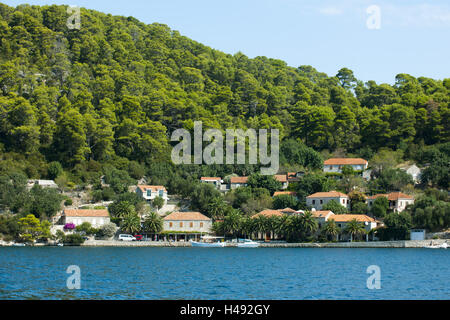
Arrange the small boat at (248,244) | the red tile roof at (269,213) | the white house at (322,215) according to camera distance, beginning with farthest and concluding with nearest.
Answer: the red tile roof at (269,213) < the white house at (322,215) < the small boat at (248,244)

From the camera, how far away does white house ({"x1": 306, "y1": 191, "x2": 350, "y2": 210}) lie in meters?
75.1

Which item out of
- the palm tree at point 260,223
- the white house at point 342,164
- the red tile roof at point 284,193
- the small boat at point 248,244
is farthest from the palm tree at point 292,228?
the white house at point 342,164

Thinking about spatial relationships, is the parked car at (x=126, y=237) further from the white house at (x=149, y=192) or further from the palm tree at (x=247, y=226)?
the palm tree at (x=247, y=226)

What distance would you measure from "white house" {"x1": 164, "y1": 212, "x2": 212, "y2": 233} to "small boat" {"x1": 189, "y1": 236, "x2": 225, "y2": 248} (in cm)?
119

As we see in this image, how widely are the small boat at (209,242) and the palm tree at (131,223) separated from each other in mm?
6248

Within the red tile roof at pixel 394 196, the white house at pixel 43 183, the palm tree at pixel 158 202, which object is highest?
the white house at pixel 43 183

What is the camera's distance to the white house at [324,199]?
75.1 m

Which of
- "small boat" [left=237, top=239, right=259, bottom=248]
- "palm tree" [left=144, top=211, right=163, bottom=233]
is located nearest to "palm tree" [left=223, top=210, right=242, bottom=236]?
"small boat" [left=237, top=239, right=259, bottom=248]

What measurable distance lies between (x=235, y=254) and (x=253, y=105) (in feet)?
173

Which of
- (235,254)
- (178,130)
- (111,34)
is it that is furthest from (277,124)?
(235,254)

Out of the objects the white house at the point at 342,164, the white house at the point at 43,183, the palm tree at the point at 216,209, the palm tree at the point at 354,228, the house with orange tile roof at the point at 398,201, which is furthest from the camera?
the white house at the point at 342,164

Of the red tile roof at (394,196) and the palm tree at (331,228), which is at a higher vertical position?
the red tile roof at (394,196)

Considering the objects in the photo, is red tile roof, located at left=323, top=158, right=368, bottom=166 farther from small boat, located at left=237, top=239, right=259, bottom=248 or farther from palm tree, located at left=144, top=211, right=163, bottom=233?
palm tree, located at left=144, top=211, right=163, bottom=233

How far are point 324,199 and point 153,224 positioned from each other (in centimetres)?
2035
